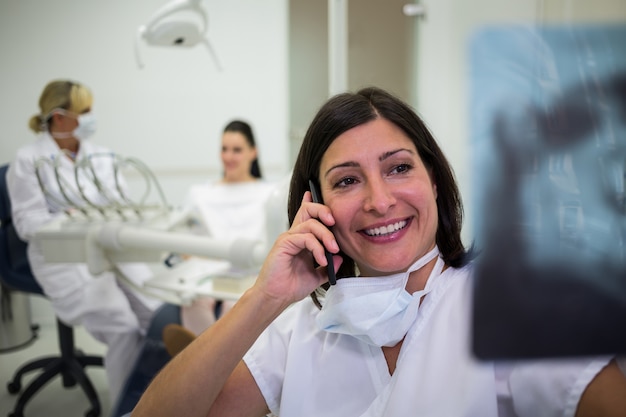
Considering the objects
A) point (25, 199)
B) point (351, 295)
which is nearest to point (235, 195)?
point (25, 199)

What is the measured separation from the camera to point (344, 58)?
54.2 inches

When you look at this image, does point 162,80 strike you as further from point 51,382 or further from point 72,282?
point 51,382

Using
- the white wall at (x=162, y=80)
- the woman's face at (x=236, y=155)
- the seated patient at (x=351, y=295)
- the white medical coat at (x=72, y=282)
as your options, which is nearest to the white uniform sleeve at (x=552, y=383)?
the seated patient at (x=351, y=295)

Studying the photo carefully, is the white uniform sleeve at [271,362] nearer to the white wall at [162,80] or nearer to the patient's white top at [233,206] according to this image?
the patient's white top at [233,206]

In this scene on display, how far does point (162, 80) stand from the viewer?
302 cm

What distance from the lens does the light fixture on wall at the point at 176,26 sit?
1517mm

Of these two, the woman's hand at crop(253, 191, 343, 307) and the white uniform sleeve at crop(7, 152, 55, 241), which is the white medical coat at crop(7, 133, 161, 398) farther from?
the woman's hand at crop(253, 191, 343, 307)

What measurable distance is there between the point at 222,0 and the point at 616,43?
10.3 feet

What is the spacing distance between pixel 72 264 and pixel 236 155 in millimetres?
970

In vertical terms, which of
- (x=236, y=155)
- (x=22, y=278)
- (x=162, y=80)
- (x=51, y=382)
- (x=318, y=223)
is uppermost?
(x=162, y=80)

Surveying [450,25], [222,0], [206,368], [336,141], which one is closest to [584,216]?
[450,25]

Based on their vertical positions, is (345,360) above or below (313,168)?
below

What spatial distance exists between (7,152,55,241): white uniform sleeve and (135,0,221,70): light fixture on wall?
0.85 meters

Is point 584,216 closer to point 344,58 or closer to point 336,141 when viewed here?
point 336,141
